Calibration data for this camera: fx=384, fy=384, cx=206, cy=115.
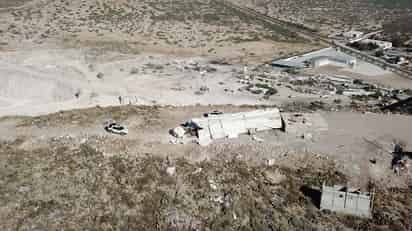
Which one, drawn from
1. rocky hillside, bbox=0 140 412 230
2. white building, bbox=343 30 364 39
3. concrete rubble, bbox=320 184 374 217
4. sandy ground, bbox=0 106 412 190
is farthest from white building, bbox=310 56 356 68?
concrete rubble, bbox=320 184 374 217

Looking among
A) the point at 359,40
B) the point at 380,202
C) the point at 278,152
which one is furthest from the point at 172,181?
the point at 359,40

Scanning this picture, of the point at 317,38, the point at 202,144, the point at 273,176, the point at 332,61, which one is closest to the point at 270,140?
the point at 273,176

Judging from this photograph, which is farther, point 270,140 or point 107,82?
point 107,82

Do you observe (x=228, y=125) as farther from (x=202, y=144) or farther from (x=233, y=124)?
(x=202, y=144)

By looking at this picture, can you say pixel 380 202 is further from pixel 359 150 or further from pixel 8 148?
pixel 8 148

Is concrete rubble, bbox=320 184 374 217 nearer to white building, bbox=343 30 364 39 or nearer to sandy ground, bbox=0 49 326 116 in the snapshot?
sandy ground, bbox=0 49 326 116

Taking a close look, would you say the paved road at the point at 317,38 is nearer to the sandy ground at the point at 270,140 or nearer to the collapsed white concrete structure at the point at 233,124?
the sandy ground at the point at 270,140
